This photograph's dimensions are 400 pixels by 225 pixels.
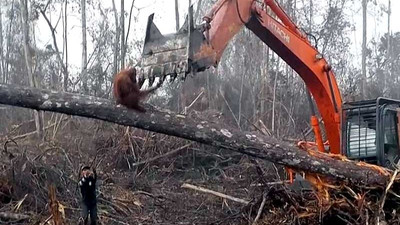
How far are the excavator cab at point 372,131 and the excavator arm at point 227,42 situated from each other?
0.23m

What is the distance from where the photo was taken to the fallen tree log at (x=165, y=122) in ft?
19.4

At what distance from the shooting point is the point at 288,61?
26.6 feet

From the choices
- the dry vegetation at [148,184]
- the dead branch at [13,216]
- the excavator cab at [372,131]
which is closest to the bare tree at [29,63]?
the dry vegetation at [148,184]

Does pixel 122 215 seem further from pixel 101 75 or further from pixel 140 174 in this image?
pixel 101 75

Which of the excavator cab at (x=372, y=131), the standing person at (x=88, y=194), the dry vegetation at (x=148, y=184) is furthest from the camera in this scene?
the standing person at (x=88, y=194)

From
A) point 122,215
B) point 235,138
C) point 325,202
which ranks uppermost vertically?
point 235,138

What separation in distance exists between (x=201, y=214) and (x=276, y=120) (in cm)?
728

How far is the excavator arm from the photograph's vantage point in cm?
602

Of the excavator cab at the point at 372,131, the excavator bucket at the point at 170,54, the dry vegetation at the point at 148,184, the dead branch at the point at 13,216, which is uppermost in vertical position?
the excavator bucket at the point at 170,54

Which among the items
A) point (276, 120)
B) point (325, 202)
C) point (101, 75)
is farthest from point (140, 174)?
point (101, 75)

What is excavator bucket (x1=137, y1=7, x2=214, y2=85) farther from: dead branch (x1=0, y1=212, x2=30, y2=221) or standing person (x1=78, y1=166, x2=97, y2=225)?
dead branch (x1=0, y1=212, x2=30, y2=221)

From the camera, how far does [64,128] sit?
14.5 meters

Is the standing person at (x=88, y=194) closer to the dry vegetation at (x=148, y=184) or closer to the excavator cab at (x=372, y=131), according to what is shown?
the dry vegetation at (x=148, y=184)

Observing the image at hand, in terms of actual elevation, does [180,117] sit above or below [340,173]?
above
